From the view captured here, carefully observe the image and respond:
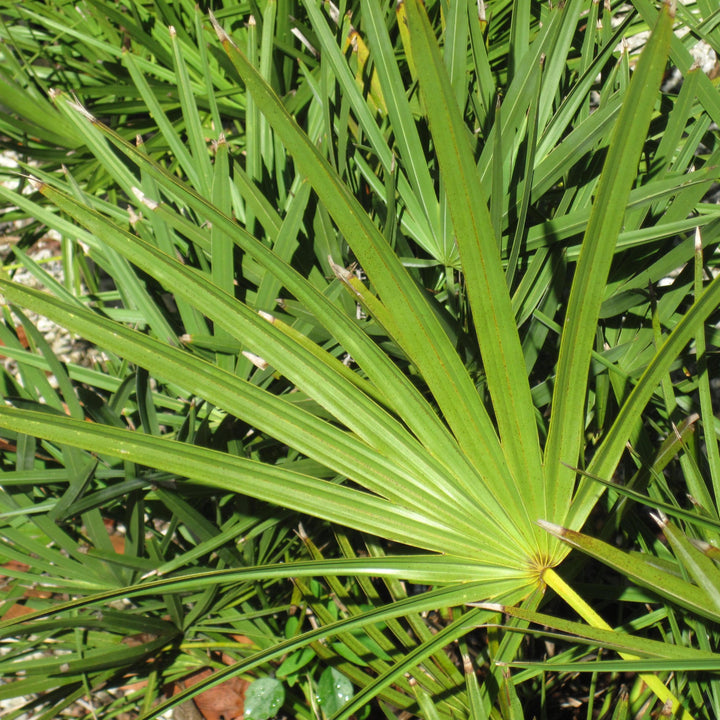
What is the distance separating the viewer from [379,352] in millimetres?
567

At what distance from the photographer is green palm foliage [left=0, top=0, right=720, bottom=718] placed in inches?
18.6

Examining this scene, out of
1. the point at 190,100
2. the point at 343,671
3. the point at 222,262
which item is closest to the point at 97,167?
the point at 190,100

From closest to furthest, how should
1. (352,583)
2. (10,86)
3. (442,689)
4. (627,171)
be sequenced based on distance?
(627,171) < (442,689) < (352,583) < (10,86)

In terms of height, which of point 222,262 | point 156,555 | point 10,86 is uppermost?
point 10,86

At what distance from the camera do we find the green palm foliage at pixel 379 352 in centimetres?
47

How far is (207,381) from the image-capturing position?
0.50 meters

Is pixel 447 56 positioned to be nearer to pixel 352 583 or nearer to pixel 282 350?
pixel 282 350

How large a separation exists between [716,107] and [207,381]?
684 mm

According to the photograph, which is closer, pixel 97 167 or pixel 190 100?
pixel 190 100

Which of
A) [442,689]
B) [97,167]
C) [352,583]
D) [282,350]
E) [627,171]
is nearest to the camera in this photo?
[627,171]

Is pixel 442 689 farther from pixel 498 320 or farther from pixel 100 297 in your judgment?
pixel 100 297

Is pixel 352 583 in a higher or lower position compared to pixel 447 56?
lower

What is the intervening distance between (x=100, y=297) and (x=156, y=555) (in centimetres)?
50

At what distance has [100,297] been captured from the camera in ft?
3.59
